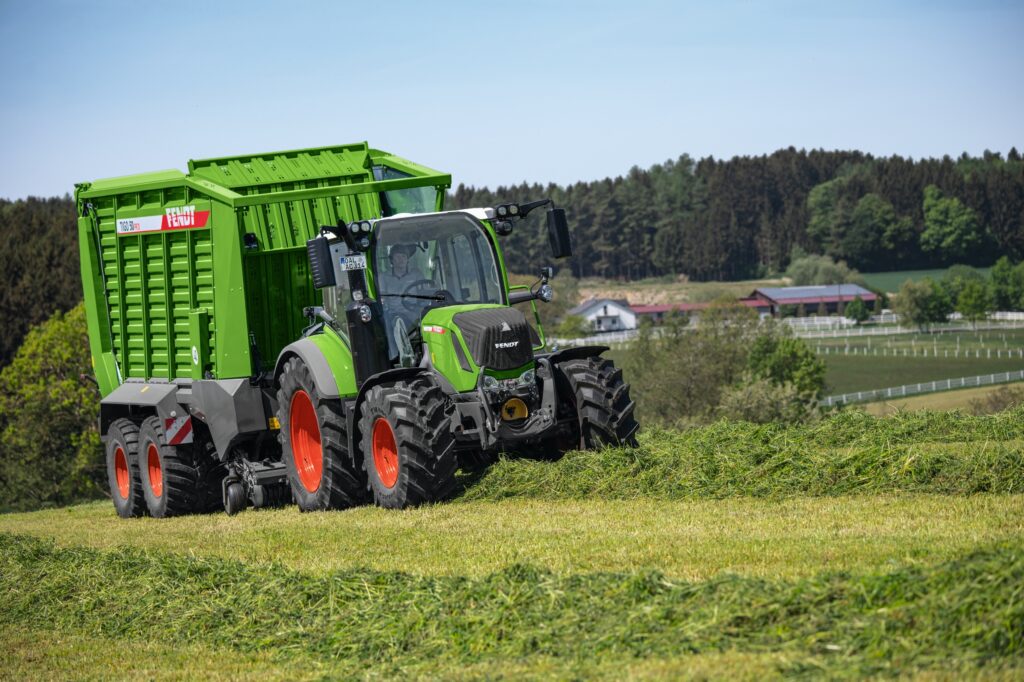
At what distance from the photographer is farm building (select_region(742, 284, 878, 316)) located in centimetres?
11994

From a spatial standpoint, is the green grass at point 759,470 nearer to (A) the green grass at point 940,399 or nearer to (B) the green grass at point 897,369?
(A) the green grass at point 940,399

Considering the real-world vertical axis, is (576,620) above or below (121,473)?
above

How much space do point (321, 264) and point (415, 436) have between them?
2107 mm

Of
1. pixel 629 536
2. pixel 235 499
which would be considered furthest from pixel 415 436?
pixel 235 499

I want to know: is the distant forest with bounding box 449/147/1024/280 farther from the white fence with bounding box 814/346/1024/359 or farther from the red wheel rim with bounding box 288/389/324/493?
the red wheel rim with bounding box 288/389/324/493

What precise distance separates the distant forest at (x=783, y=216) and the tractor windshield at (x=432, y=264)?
371ft

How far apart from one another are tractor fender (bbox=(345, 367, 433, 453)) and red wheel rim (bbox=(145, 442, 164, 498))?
4097 mm

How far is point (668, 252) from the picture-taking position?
14988 cm

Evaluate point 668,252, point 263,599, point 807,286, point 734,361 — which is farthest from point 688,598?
point 668,252

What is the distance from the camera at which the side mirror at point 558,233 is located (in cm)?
1286

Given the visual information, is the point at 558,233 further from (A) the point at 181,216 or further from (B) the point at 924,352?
(B) the point at 924,352

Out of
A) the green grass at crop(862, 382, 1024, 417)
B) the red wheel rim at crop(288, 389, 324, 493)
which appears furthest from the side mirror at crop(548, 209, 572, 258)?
the green grass at crop(862, 382, 1024, 417)

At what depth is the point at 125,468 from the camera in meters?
16.8

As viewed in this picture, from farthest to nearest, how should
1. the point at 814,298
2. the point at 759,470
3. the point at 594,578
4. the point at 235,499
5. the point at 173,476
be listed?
1. the point at 814,298
2. the point at 173,476
3. the point at 235,499
4. the point at 759,470
5. the point at 594,578
